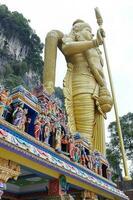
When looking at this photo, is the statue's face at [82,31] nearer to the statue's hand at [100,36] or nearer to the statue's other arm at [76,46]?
the statue's other arm at [76,46]

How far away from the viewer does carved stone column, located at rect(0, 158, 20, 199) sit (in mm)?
5516

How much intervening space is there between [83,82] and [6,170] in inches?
293

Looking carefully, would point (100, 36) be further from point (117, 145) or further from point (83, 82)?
point (117, 145)

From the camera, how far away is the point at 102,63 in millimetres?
13914

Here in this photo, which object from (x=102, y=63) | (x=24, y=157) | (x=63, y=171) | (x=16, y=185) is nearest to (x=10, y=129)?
(x=24, y=157)

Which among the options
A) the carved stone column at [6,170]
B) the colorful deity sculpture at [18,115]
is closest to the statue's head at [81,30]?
the colorful deity sculpture at [18,115]

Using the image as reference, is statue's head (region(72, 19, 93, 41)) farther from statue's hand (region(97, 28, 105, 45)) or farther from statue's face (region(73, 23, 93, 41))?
statue's hand (region(97, 28, 105, 45))

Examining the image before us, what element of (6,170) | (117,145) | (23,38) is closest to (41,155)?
(6,170)

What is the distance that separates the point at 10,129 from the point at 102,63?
350 inches

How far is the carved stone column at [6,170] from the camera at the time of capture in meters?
5.52

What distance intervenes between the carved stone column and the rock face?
111ft

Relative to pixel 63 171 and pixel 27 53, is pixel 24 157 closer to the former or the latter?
pixel 63 171

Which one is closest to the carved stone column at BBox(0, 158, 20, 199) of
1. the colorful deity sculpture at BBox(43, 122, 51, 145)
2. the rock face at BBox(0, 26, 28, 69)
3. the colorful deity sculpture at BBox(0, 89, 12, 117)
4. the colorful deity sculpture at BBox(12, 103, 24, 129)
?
the colorful deity sculpture at BBox(12, 103, 24, 129)

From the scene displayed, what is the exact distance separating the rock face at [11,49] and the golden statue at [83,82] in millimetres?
27008
